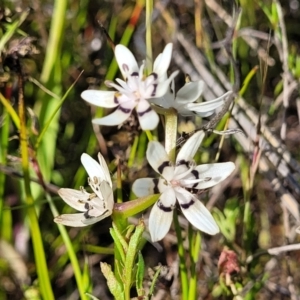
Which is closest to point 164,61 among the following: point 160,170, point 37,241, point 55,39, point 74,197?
point 160,170

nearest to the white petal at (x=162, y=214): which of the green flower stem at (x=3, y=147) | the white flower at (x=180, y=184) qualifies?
the white flower at (x=180, y=184)

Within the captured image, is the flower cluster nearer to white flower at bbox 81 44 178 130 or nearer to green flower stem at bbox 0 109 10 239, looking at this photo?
white flower at bbox 81 44 178 130

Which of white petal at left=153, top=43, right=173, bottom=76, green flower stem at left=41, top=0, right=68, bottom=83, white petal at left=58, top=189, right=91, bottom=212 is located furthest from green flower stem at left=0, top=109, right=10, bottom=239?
white petal at left=153, top=43, right=173, bottom=76

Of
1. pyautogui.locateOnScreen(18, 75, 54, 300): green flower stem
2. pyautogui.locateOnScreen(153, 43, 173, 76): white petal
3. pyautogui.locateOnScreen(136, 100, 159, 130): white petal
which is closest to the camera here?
pyautogui.locateOnScreen(136, 100, 159, 130): white petal

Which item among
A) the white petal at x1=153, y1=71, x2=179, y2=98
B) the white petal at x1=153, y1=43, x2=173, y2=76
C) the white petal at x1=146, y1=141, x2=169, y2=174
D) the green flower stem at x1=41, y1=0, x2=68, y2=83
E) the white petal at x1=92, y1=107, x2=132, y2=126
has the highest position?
the green flower stem at x1=41, y1=0, x2=68, y2=83

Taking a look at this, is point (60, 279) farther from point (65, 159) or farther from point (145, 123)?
point (145, 123)

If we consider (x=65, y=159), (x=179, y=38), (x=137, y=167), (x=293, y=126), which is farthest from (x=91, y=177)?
(x=293, y=126)

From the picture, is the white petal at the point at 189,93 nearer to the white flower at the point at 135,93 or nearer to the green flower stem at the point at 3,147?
the white flower at the point at 135,93
